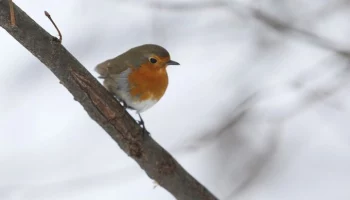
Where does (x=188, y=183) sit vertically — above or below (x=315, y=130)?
below

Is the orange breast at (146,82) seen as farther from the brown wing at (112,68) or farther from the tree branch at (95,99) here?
the tree branch at (95,99)

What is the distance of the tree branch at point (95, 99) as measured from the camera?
1.70 m

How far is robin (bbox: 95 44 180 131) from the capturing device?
2.19 m

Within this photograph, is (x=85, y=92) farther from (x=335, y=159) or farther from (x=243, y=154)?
(x=335, y=159)

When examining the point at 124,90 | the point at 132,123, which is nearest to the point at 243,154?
the point at 124,90

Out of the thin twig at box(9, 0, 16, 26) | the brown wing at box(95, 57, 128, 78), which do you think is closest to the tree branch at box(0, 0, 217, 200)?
the thin twig at box(9, 0, 16, 26)

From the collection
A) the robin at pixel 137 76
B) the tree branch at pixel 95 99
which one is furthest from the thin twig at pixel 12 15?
the robin at pixel 137 76

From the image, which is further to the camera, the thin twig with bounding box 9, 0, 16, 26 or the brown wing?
the brown wing

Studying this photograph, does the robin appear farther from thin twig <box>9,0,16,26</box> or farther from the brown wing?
thin twig <box>9,0,16,26</box>

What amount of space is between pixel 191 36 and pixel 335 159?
1.58m

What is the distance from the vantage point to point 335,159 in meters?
4.34

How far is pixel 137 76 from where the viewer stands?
2264 mm

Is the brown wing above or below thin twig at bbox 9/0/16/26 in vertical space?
above

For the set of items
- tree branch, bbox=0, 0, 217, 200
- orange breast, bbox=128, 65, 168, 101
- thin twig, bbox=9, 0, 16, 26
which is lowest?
tree branch, bbox=0, 0, 217, 200
